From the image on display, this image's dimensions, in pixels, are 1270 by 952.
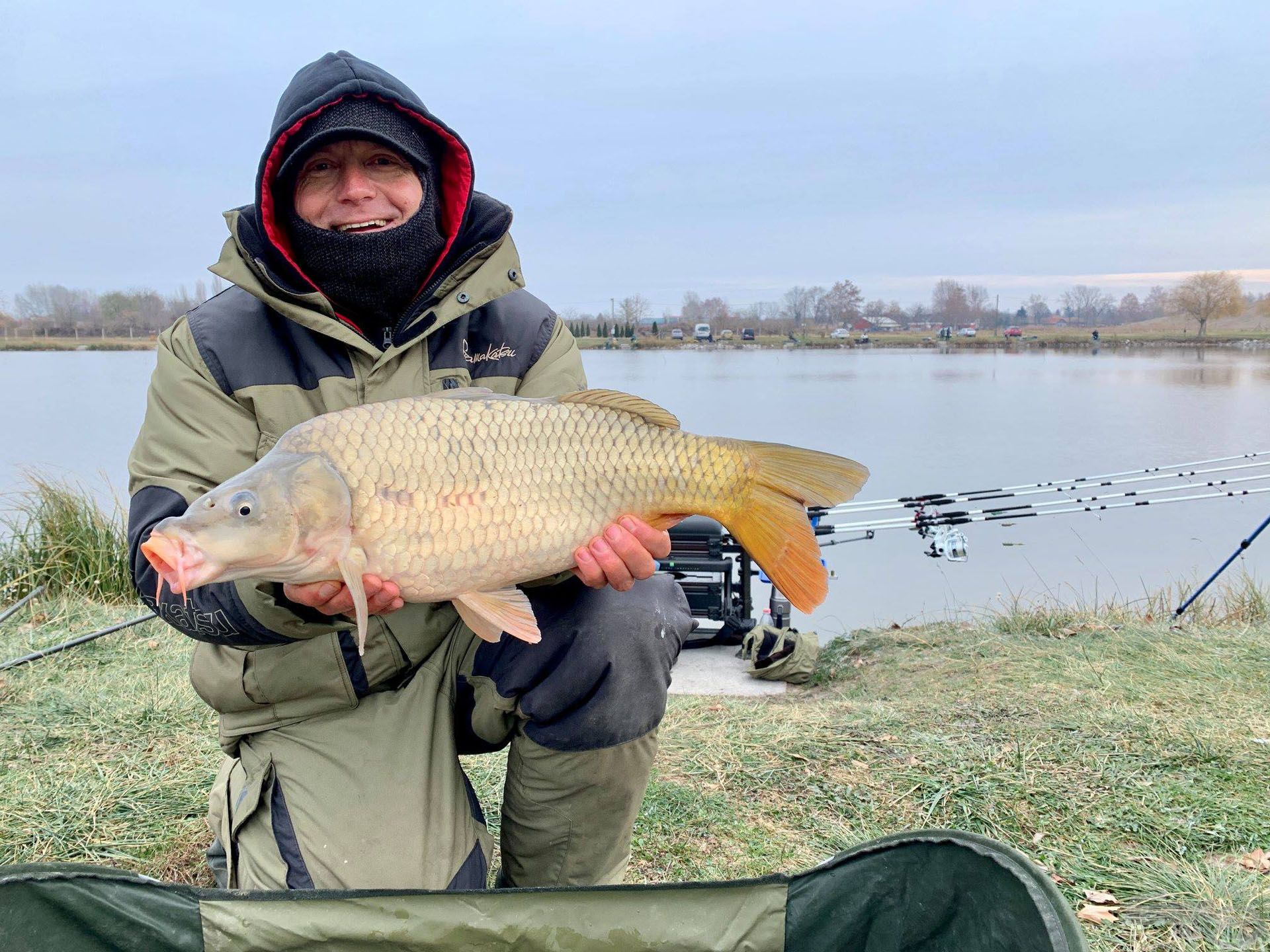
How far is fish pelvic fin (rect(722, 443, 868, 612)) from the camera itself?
4.28ft

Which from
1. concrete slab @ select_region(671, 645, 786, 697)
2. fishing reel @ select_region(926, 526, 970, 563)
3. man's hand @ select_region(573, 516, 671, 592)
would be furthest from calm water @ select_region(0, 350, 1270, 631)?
man's hand @ select_region(573, 516, 671, 592)

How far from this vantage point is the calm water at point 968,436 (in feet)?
16.8

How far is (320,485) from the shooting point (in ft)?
3.66

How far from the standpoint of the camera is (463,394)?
4.09 feet

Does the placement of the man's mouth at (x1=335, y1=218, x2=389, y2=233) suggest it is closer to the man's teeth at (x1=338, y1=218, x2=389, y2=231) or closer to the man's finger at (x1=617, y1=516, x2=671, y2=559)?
the man's teeth at (x1=338, y1=218, x2=389, y2=231)

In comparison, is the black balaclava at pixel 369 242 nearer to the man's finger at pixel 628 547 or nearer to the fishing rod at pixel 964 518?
the man's finger at pixel 628 547

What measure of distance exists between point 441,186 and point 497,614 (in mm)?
815

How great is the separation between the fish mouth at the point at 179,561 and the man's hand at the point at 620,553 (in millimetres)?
439

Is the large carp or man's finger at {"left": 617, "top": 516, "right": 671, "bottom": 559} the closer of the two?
the large carp

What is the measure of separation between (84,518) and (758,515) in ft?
11.8

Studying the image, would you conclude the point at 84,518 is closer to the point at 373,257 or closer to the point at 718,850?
the point at 373,257

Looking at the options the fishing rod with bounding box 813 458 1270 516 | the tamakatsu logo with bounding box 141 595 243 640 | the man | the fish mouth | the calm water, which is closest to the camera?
the fish mouth

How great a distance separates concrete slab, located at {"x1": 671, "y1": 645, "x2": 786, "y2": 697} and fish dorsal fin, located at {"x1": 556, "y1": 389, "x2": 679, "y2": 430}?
1.94 meters

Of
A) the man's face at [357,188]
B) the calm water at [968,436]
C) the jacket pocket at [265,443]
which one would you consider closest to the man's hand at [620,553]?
the jacket pocket at [265,443]
